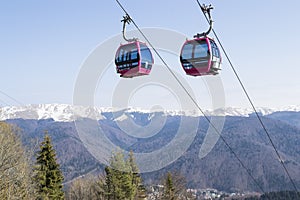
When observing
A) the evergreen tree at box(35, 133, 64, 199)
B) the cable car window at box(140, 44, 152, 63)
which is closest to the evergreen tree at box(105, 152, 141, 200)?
the evergreen tree at box(35, 133, 64, 199)

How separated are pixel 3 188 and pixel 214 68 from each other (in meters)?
11.4

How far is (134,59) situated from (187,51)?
2218mm

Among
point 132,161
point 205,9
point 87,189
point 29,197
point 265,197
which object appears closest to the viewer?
point 205,9

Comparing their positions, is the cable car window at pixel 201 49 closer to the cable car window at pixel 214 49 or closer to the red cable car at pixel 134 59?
the cable car window at pixel 214 49

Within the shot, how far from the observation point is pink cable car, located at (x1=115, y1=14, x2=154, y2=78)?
51.6ft

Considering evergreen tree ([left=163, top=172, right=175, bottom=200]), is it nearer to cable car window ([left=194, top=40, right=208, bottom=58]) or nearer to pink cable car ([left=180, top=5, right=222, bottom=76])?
pink cable car ([left=180, top=5, right=222, bottom=76])

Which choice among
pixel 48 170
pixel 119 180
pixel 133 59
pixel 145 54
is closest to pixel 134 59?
pixel 133 59

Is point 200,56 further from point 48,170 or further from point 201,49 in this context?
point 48,170

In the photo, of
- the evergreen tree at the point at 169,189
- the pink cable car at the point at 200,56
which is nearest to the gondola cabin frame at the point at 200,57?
the pink cable car at the point at 200,56

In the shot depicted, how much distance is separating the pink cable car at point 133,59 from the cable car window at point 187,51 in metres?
1.57

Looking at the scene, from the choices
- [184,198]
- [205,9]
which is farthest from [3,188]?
[184,198]

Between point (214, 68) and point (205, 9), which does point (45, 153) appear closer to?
point (214, 68)

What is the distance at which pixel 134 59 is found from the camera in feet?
51.8

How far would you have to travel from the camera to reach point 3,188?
18062mm
